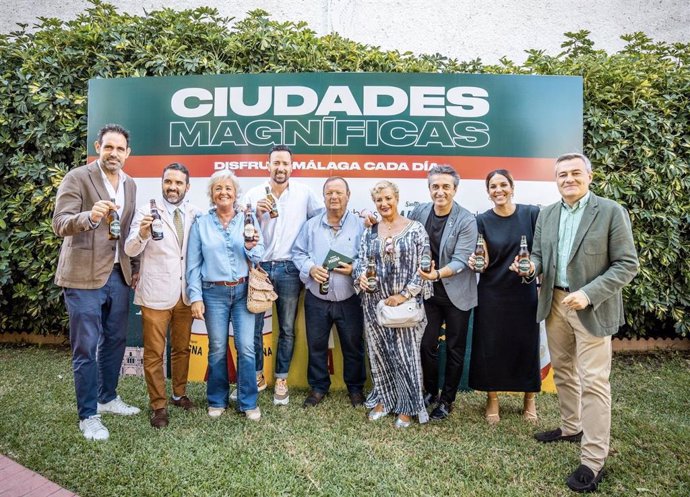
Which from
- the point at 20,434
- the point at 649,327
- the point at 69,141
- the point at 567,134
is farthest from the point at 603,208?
the point at 69,141

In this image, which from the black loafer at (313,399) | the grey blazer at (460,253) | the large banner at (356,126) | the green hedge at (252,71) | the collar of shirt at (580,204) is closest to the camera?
the collar of shirt at (580,204)

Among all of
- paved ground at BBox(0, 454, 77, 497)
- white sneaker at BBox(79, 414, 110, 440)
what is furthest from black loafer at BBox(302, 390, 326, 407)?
paved ground at BBox(0, 454, 77, 497)

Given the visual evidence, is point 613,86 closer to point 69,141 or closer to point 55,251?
point 69,141

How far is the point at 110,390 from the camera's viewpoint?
3.91 metres

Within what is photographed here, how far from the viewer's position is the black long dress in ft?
12.2

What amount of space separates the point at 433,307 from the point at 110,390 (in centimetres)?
291

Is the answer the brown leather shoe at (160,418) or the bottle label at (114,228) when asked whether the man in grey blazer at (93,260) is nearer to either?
the bottle label at (114,228)

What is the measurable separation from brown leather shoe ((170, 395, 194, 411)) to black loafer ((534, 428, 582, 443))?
9.74ft

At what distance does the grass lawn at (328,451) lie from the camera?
2889 mm

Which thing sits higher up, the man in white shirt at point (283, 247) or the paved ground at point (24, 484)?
the man in white shirt at point (283, 247)

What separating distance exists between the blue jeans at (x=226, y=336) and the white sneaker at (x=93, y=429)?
0.83 metres

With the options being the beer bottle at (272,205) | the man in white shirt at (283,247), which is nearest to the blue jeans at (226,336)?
the man in white shirt at (283,247)

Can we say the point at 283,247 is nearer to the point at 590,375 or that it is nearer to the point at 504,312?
the point at 504,312

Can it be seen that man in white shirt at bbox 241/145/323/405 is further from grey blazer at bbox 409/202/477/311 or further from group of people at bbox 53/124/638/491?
grey blazer at bbox 409/202/477/311
